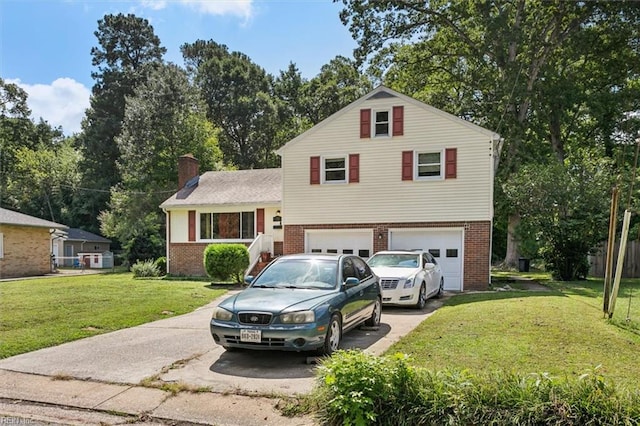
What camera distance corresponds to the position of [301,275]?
7648 mm

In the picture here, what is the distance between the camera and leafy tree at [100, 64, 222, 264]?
33.2m

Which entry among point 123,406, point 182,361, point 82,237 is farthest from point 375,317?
point 82,237

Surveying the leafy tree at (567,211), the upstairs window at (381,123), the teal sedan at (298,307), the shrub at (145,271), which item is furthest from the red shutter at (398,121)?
the shrub at (145,271)

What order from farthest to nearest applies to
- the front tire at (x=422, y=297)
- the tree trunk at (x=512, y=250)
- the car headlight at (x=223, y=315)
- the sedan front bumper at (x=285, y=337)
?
the tree trunk at (x=512, y=250) → the front tire at (x=422, y=297) → the car headlight at (x=223, y=315) → the sedan front bumper at (x=285, y=337)

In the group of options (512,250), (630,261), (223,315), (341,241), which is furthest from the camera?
(512,250)

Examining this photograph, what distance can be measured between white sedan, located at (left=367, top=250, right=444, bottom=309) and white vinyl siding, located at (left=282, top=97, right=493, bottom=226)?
4187mm

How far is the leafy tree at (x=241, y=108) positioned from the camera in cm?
→ 4462

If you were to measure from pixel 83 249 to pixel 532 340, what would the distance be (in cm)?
4356

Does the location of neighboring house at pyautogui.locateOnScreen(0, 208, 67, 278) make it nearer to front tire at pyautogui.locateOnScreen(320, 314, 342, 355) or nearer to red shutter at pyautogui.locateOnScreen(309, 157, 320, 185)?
red shutter at pyautogui.locateOnScreen(309, 157, 320, 185)

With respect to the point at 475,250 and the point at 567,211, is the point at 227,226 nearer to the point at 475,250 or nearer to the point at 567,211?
the point at 475,250

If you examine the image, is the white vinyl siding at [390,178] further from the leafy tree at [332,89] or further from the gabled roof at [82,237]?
the gabled roof at [82,237]

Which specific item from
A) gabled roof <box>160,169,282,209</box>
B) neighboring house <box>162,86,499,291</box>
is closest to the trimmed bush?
neighboring house <box>162,86,499,291</box>

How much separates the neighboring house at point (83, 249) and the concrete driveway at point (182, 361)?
98.4 feet

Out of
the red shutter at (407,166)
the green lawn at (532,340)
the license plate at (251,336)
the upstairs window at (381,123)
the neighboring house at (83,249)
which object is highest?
the upstairs window at (381,123)
